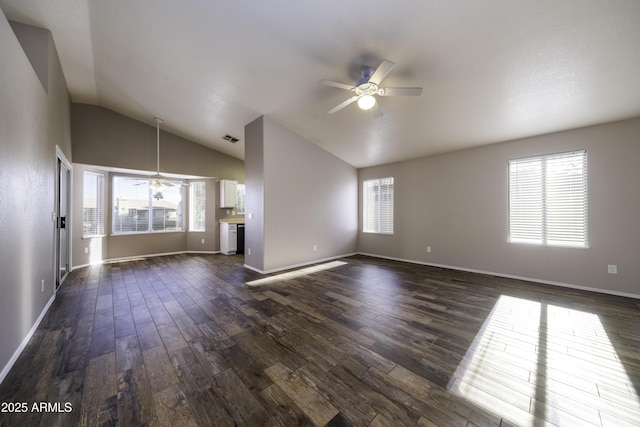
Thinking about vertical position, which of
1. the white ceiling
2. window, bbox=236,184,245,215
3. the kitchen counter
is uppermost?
the white ceiling

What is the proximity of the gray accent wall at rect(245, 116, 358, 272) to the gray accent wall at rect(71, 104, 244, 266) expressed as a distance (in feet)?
8.38

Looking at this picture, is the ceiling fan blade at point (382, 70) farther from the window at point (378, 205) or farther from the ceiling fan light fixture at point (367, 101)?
the window at point (378, 205)

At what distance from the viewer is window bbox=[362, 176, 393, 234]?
6082mm

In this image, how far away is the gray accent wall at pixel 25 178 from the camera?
1.81m

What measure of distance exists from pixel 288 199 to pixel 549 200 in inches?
187

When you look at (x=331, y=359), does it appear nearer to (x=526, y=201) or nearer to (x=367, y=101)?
(x=367, y=101)

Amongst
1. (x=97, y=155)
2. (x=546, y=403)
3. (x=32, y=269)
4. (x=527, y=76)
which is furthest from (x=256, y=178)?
(x=546, y=403)

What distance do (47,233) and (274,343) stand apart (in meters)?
3.40

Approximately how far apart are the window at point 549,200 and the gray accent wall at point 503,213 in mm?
100

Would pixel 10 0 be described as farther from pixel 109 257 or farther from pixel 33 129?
pixel 109 257

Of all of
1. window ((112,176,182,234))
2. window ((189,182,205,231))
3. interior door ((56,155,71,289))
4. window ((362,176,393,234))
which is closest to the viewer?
interior door ((56,155,71,289))

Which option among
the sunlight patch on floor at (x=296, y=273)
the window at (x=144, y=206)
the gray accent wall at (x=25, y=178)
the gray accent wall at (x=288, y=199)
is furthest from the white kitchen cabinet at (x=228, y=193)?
the gray accent wall at (x=25, y=178)

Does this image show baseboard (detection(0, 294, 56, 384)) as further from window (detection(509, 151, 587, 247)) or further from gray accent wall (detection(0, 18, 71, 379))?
window (detection(509, 151, 587, 247))

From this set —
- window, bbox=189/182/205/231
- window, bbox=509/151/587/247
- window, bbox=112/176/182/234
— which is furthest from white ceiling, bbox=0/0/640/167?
window, bbox=189/182/205/231
